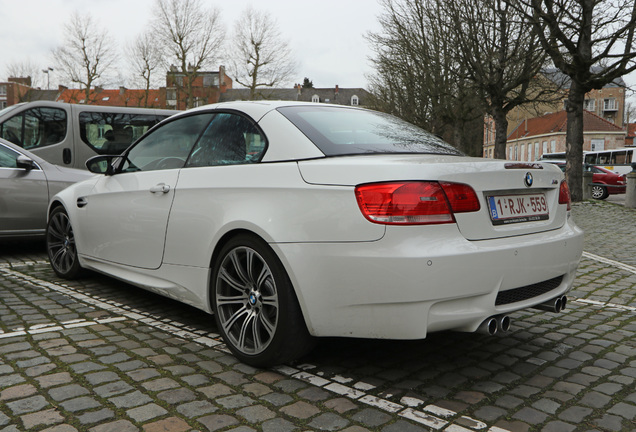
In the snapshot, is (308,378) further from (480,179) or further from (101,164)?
(101,164)

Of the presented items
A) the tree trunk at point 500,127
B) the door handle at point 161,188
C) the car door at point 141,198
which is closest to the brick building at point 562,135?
the tree trunk at point 500,127

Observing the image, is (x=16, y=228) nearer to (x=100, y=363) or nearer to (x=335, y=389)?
(x=100, y=363)

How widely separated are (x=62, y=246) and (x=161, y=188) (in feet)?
7.08

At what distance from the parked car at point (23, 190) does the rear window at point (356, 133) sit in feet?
14.5

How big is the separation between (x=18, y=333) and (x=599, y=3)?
16510mm

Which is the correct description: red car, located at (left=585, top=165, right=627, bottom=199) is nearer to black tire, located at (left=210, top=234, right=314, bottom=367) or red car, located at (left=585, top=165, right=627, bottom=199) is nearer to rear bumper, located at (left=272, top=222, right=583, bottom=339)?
rear bumper, located at (left=272, top=222, right=583, bottom=339)

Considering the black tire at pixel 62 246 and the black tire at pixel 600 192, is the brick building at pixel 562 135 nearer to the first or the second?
the black tire at pixel 600 192

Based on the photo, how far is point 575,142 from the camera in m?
17.0

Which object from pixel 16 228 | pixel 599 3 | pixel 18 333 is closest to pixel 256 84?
pixel 599 3

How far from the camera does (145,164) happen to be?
14.2ft

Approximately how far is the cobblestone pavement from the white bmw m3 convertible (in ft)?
1.02

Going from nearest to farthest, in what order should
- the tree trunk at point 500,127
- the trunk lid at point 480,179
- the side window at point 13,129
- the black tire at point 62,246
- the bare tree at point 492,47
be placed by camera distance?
the trunk lid at point 480,179, the black tire at point 62,246, the side window at point 13,129, the bare tree at point 492,47, the tree trunk at point 500,127

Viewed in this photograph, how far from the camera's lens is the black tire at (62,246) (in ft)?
17.4

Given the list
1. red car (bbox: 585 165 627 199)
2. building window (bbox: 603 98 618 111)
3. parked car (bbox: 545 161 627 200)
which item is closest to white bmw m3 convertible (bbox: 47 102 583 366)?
parked car (bbox: 545 161 627 200)
